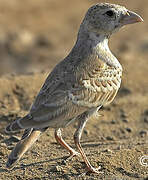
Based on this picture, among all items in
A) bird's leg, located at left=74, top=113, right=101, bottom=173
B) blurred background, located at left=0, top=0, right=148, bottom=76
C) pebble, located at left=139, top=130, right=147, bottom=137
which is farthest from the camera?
blurred background, located at left=0, top=0, right=148, bottom=76

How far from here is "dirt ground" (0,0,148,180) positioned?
700 centimetres

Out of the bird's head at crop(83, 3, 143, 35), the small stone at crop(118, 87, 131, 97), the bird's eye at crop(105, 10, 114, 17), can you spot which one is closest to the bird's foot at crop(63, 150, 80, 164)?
the bird's head at crop(83, 3, 143, 35)

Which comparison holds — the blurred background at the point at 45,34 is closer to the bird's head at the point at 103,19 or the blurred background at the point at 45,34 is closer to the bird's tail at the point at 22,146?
the bird's head at the point at 103,19

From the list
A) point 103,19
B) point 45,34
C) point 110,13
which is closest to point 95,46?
point 103,19

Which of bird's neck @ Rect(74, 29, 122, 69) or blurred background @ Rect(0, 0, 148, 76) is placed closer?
bird's neck @ Rect(74, 29, 122, 69)

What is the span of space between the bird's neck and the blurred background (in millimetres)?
5967

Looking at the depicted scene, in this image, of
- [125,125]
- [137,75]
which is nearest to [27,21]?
[137,75]

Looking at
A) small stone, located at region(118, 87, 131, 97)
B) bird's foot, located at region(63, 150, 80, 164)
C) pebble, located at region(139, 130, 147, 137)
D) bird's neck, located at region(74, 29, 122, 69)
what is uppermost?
bird's neck, located at region(74, 29, 122, 69)

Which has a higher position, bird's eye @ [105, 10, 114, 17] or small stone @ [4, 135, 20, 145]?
bird's eye @ [105, 10, 114, 17]

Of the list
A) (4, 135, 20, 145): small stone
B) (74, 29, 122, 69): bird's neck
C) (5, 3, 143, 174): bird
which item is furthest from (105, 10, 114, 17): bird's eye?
(4, 135, 20, 145): small stone

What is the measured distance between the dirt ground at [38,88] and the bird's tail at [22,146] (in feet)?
1.74

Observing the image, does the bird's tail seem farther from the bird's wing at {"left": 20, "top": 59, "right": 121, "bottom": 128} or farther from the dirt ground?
the dirt ground

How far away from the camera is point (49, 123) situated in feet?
21.3

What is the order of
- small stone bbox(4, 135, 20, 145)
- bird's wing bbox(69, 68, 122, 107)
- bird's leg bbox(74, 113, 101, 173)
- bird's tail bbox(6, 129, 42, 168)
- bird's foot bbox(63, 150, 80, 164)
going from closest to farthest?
1. bird's tail bbox(6, 129, 42, 168)
2. bird's wing bbox(69, 68, 122, 107)
3. bird's leg bbox(74, 113, 101, 173)
4. bird's foot bbox(63, 150, 80, 164)
5. small stone bbox(4, 135, 20, 145)
